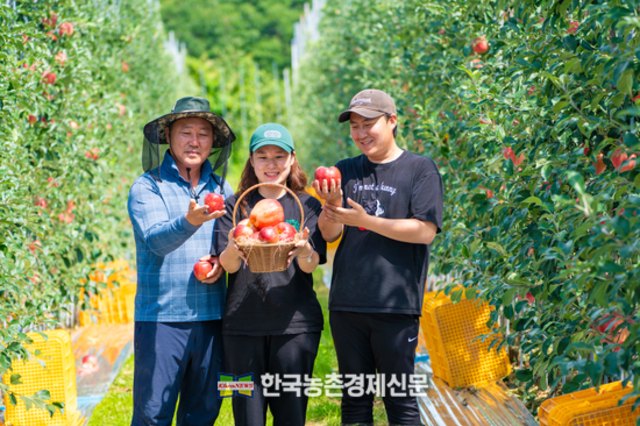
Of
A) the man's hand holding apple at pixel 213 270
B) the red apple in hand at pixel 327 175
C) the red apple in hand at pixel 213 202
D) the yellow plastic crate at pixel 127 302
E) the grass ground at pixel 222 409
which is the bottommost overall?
the grass ground at pixel 222 409

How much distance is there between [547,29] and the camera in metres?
2.18

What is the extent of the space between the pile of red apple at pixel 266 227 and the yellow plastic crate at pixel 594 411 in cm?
122

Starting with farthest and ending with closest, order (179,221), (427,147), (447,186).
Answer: (427,147) → (447,186) → (179,221)

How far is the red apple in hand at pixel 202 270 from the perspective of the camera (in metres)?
2.26

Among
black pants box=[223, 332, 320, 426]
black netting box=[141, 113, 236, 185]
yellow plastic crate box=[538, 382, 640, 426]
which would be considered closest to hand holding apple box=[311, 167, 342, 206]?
black netting box=[141, 113, 236, 185]

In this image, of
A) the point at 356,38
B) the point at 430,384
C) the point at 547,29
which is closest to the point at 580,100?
the point at 547,29

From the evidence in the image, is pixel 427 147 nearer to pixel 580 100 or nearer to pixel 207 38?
pixel 580 100

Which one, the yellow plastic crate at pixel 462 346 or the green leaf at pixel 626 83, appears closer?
the green leaf at pixel 626 83

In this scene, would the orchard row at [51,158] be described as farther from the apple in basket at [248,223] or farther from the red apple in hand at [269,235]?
the red apple in hand at [269,235]

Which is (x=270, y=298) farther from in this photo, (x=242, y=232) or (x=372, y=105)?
(x=372, y=105)

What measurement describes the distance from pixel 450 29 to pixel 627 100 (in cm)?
229

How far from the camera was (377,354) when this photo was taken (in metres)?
2.45

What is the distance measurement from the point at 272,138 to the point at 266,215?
0.34 metres

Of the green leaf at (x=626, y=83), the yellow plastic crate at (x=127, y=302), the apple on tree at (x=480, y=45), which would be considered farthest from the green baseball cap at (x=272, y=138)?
the yellow plastic crate at (x=127, y=302)
